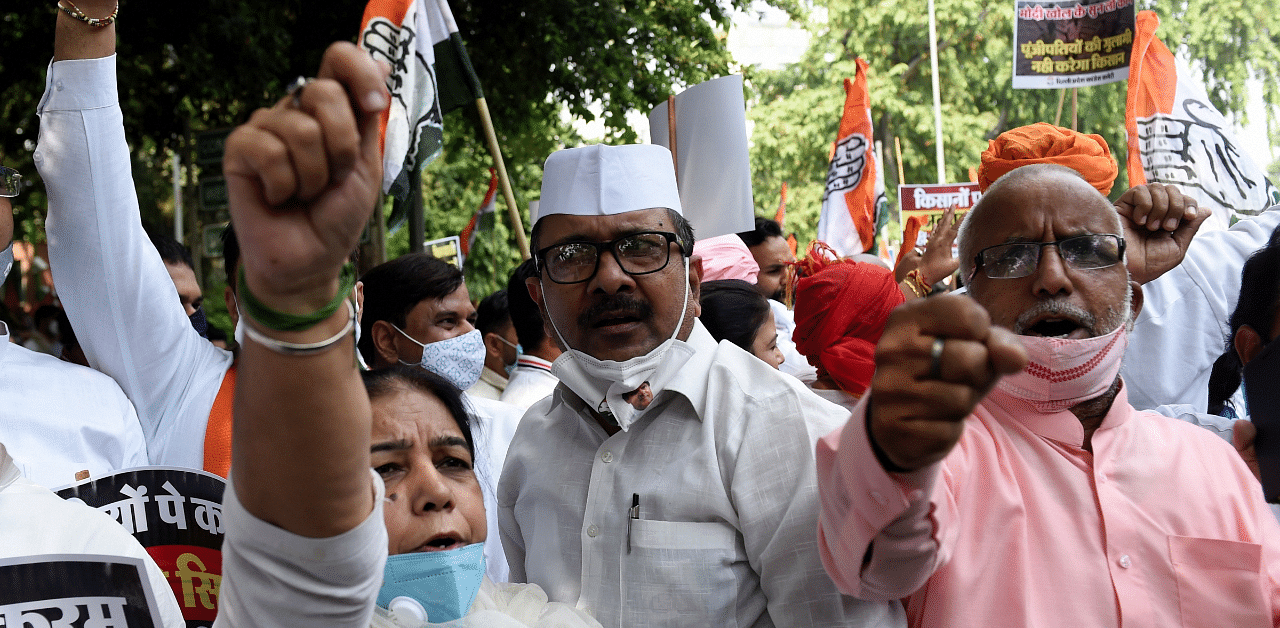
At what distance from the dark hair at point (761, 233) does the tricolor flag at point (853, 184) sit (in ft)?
8.47

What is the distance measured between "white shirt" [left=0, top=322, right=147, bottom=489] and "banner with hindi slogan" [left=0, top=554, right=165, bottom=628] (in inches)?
31.9

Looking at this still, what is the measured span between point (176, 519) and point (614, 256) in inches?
42.8

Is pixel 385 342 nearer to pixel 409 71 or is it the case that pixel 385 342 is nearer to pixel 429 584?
pixel 409 71

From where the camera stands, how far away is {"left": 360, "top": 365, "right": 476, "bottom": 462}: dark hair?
7.68 feet

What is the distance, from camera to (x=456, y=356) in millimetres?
4355

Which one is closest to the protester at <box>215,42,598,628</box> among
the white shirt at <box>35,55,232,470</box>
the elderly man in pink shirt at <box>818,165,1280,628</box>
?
the elderly man in pink shirt at <box>818,165,1280,628</box>

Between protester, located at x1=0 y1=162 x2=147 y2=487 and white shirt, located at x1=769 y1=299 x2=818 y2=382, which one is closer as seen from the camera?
protester, located at x1=0 y1=162 x2=147 y2=487

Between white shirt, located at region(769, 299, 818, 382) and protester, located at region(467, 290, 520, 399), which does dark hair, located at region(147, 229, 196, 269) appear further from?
white shirt, located at region(769, 299, 818, 382)

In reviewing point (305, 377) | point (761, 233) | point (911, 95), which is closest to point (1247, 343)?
point (305, 377)

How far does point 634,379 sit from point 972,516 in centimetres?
80

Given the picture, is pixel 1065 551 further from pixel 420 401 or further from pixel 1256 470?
pixel 420 401

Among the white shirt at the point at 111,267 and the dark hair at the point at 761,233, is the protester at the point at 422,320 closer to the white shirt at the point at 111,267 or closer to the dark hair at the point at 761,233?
the white shirt at the point at 111,267

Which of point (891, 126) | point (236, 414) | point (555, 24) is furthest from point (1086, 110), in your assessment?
point (236, 414)

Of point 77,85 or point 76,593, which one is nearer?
point 76,593
